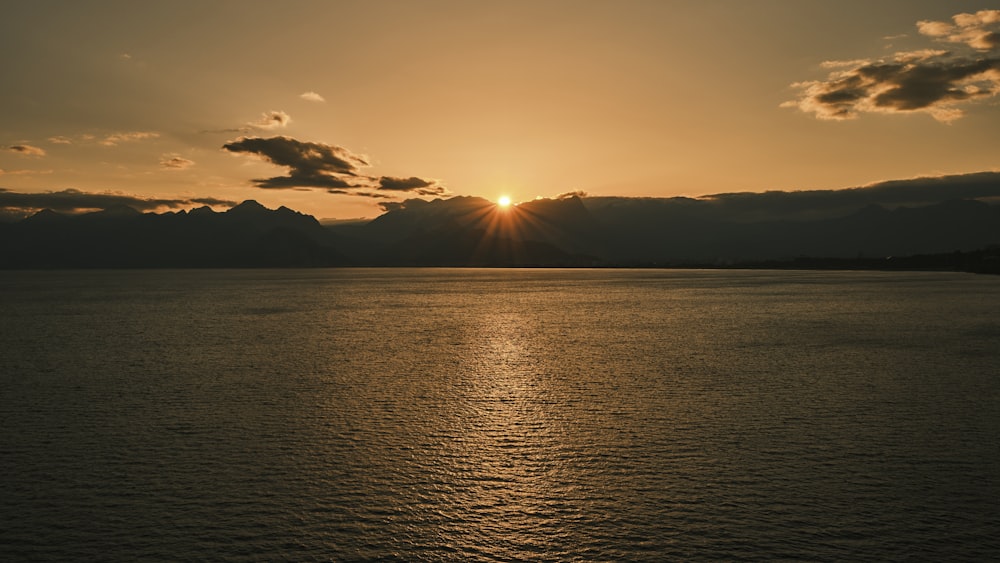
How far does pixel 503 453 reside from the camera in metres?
36.8

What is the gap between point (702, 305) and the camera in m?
164

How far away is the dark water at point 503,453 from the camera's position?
25.2 metres

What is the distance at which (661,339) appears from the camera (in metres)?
92.5

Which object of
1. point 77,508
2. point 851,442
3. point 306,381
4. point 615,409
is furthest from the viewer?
point 306,381

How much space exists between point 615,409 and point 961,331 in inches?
3081

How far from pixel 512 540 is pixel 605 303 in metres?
156

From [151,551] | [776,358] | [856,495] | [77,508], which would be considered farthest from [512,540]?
[776,358]

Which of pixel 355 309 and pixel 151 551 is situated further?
pixel 355 309

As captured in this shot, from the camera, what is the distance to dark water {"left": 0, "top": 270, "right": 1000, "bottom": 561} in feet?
82.6

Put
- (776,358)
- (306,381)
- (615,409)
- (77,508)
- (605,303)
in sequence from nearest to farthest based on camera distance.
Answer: (77,508)
(615,409)
(306,381)
(776,358)
(605,303)

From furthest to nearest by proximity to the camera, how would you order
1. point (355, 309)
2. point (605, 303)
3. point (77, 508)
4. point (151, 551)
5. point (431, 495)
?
point (605, 303) < point (355, 309) < point (431, 495) < point (77, 508) < point (151, 551)

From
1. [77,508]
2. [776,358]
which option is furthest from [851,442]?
[77,508]

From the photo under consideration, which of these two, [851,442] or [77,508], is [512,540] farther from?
[851,442]

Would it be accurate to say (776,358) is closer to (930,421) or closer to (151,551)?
(930,421)
